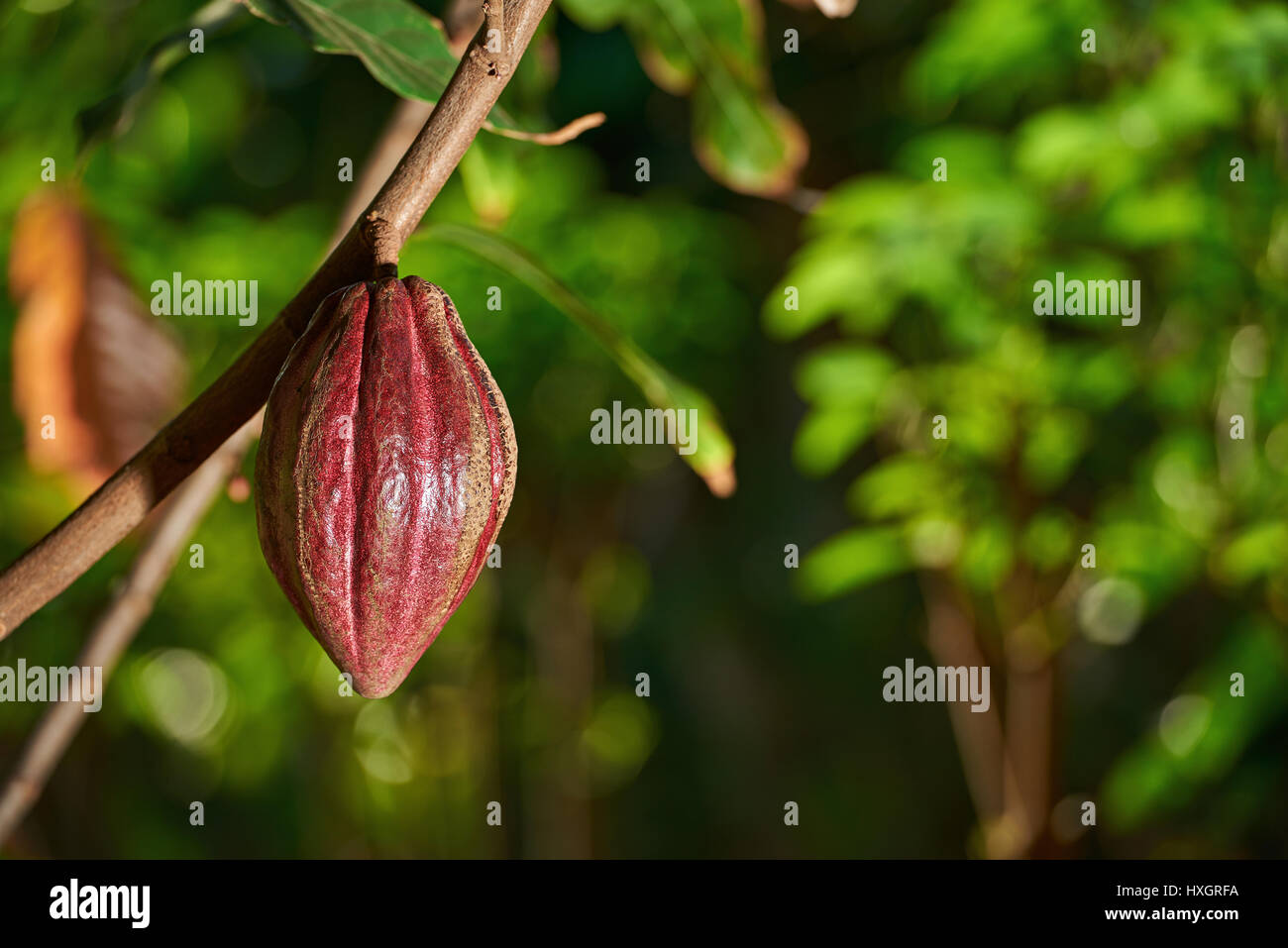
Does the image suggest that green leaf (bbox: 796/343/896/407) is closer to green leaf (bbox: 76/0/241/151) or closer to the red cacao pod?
green leaf (bbox: 76/0/241/151)

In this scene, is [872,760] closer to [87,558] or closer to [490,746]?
[490,746]

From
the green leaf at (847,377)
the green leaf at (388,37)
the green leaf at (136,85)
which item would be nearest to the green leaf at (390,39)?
the green leaf at (388,37)

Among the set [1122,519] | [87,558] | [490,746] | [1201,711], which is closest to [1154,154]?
[1122,519]

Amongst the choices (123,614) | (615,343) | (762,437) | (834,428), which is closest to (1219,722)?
(834,428)

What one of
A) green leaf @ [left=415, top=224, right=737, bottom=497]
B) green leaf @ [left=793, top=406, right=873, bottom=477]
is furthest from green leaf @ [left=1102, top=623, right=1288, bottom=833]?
green leaf @ [left=415, top=224, right=737, bottom=497]

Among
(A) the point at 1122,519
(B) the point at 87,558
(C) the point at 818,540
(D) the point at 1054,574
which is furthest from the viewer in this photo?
(C) the point at 818,540

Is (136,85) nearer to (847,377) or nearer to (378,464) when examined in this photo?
(378,464)

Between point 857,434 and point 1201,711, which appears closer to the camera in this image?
point 1201,711
